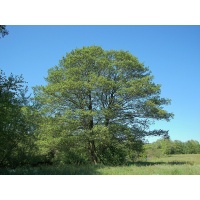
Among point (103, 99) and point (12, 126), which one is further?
point (103, 99)

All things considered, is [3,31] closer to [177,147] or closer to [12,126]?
[12,126]

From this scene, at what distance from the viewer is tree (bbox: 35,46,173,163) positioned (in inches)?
896

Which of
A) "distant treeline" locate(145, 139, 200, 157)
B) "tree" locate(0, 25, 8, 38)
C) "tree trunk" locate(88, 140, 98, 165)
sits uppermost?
"tree" locate(0, 25, 8, 38)

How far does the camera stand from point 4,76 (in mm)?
14930

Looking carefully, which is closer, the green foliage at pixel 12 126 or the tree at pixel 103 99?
the green foliage at pixel 12 126

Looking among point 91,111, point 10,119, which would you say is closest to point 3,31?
point 10,119

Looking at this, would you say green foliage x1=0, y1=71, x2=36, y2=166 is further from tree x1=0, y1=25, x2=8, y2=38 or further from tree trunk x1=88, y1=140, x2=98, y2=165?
tree trunk x1=88, y1=140, x2=98, y2=165

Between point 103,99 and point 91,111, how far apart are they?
81.7 inches

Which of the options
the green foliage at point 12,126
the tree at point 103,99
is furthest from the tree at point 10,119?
the tree at point 103,99

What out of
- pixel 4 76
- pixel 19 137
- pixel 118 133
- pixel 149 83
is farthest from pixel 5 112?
pixel 149 83

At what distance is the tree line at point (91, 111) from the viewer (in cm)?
2253

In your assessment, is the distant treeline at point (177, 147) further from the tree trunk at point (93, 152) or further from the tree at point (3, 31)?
the tree at point (3, 31)

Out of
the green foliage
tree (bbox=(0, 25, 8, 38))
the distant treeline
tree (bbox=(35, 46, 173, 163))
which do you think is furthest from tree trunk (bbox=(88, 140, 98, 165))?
the distant treeline

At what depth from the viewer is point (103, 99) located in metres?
24.0
